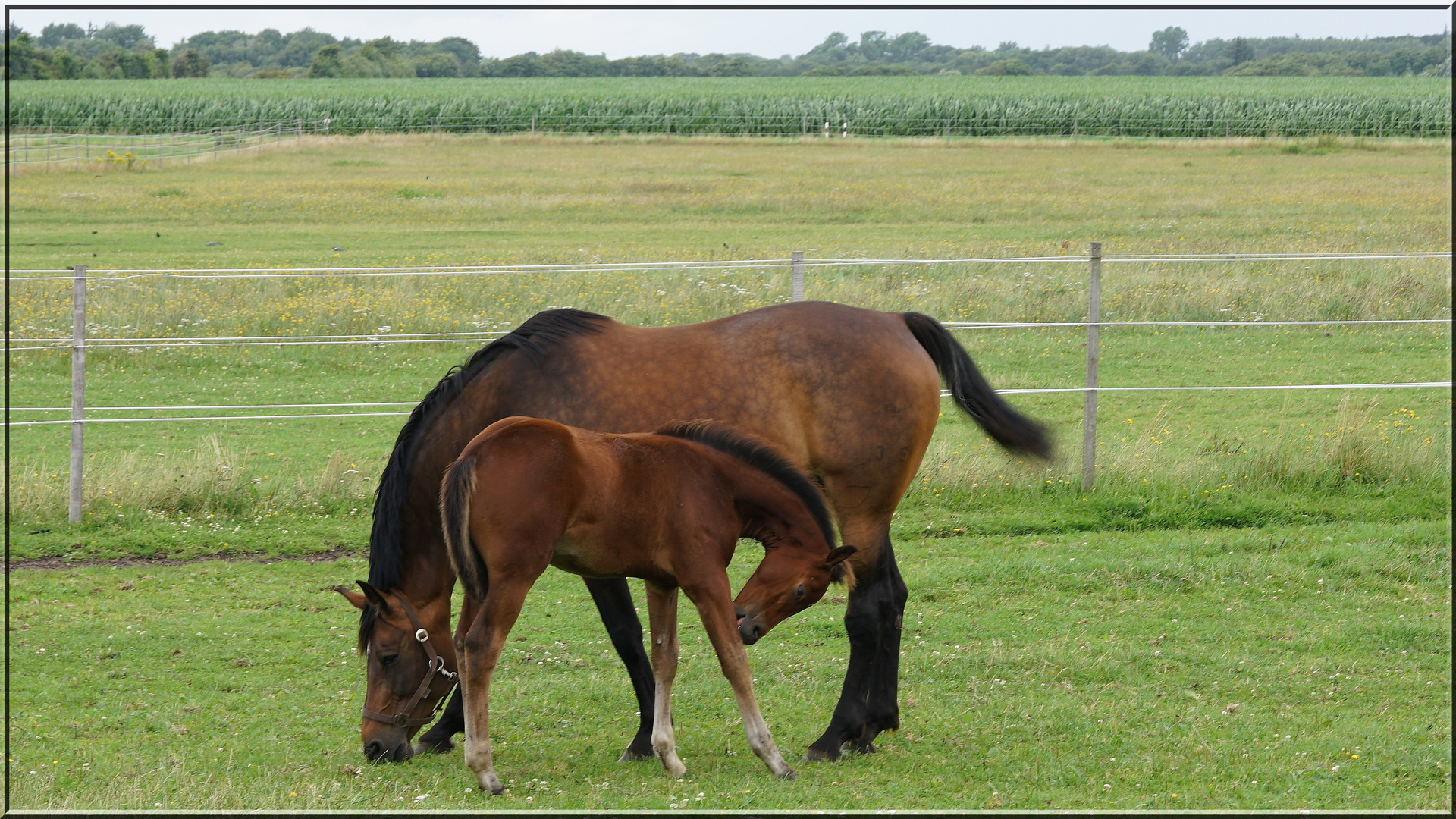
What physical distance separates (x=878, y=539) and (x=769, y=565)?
98 centimetres

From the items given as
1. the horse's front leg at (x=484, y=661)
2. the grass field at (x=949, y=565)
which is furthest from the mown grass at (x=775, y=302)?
the horse's front leg at (x=484, y=661)

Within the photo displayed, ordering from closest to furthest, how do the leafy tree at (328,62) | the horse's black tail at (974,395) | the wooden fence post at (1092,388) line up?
the horse's black tail at (974,395)
the wooden fence post at (1092,388)
the leafy tree at (328,62)

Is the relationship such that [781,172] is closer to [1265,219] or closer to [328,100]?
[1265,219]

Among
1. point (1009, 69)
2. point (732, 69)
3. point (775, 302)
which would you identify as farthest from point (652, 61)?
point (775, 302)

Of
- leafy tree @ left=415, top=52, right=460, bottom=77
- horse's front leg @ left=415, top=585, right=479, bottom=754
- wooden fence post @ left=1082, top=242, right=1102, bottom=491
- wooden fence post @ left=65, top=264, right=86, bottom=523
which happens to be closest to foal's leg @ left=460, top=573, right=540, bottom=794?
horse's front leg @ left=415, top=585, right=479, bottom=754

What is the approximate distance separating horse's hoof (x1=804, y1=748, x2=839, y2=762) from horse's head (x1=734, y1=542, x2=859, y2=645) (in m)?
0.74

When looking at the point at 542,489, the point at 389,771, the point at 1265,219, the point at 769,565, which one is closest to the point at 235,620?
the point at 389,771

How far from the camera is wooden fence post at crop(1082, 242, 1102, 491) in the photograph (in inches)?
352

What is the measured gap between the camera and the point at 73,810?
3980mm

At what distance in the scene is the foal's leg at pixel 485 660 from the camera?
14.1 ft

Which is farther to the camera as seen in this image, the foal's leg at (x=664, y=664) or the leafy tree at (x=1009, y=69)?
the leafy tree at (x=1009, y=69)

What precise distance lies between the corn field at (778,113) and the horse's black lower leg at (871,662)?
147 feet

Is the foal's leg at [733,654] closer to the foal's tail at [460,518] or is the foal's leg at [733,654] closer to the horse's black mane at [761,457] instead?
the horse's black mane at [761,457]

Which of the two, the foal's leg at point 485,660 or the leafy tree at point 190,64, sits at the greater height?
the leafy tree at point 190,64
